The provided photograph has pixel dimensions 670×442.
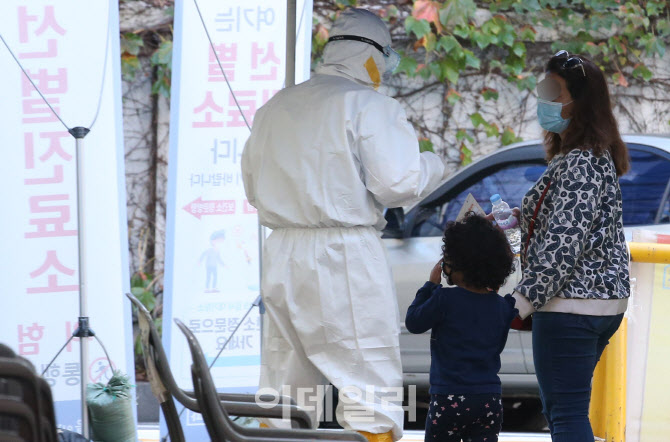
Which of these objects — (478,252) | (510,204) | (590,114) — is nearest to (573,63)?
(590,114)

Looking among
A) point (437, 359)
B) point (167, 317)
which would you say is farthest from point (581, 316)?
point (167, 317)

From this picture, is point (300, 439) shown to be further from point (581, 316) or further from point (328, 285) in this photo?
point (581, 316)

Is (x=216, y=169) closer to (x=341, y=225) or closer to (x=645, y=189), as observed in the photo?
(x=341, y=225)

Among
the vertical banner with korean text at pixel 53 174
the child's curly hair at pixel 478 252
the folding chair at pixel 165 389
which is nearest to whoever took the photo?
the folding chair at pixel 165 389

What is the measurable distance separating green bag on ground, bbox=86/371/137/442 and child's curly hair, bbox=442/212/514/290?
1.56m

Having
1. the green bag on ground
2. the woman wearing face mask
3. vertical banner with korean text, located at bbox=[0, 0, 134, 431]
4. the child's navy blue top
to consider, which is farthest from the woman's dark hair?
vertical banner with korean text, located at bbox=[0, 0, 134, 431]

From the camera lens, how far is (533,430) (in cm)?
490

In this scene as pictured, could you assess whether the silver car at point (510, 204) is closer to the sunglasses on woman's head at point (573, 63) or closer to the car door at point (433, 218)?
the car door at point (433, 218)

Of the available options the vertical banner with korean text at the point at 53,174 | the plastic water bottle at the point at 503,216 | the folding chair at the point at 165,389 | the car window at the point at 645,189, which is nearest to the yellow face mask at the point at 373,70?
the plastic water bottle at the point at 503,216

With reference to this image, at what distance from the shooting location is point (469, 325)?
106 inches

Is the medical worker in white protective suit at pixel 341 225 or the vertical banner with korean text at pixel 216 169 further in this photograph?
the vertical banner with korean text at pixel 216 169

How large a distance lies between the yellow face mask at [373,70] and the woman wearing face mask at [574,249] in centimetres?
56

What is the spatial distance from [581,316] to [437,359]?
0.45 m

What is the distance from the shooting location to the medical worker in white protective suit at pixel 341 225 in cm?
282
